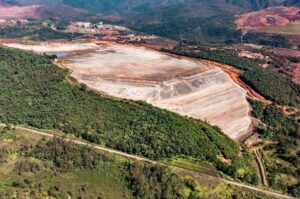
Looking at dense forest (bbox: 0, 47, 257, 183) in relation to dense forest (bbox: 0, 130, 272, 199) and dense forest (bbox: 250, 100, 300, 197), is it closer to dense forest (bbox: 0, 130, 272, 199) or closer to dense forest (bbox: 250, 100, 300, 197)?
dense forest (bbox: 250, 100, 300, 197)

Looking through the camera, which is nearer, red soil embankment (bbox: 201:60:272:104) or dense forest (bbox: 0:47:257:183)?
dense forest (bbox: 0:47:257:183)

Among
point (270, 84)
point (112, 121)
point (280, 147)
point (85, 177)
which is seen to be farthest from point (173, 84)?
point (85, 177)

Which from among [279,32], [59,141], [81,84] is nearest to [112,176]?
[59,141]

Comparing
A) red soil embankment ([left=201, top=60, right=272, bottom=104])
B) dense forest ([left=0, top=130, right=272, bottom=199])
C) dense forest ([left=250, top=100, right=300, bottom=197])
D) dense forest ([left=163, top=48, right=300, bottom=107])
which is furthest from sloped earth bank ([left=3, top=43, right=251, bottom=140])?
dense forest ([left=0, top=130, right=272, bottom=199])

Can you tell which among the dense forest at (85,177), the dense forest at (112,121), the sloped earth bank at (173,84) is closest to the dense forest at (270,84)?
the sloped earth bank at (173,84)

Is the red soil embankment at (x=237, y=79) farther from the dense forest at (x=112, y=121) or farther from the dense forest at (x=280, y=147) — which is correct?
the dense forest at (x=112, y=121)

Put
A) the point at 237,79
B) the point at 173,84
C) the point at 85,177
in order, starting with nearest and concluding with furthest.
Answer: the point at 85,177 < the point at 173,84 < the point at 237,79

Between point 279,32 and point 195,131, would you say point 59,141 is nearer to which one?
point 195,131

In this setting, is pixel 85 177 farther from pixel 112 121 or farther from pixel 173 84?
pixel 173 84
